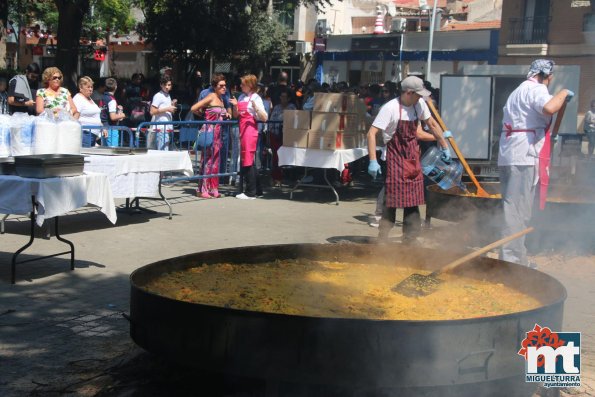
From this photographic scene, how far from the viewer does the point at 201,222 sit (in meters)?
9.88

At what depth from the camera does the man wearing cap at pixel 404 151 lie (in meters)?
7.43

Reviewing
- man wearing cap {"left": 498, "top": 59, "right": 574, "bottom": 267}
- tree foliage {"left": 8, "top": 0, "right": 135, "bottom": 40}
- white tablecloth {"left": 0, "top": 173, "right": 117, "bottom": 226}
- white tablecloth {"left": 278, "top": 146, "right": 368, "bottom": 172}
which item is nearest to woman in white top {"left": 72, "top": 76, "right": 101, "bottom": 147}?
white tablecloth {"left": 278, "top": 146, "right": 368, "bottom": 172}

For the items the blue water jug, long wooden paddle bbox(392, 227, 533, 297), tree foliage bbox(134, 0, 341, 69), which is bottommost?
long wooden paddle bbox(392, 227, 533, 297)

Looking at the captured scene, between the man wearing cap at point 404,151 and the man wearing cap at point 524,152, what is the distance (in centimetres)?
87

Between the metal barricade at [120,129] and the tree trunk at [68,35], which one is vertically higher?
the tree trunk at [68,35]

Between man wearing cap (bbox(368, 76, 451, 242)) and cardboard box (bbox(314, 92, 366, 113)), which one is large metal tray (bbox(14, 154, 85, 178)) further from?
cardboard box (bbox(314, 92, 366, 113))

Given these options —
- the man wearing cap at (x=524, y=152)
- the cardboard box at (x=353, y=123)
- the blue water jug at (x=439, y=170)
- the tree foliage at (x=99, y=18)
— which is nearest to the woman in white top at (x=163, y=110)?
the cardboard box at (x=353, y=123)

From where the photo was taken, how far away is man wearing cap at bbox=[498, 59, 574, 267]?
23.0ft

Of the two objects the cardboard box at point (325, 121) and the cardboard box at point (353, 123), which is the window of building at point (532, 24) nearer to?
the cardboard box at point (353, 123)

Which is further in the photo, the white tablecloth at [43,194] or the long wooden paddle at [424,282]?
the white tablecloth at [43,194]

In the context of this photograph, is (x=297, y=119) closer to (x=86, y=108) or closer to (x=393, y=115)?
(x=86, y=108)

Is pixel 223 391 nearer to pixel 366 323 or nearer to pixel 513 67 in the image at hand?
pixel 366 323

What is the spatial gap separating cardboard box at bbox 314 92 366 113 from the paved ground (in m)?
1.53

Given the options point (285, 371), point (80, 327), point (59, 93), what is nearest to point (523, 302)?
point (285, 371)
